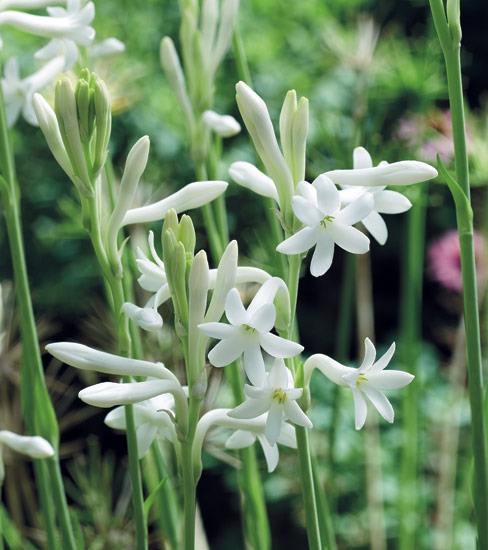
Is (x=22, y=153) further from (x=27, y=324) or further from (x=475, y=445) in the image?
(x=475, y=445)

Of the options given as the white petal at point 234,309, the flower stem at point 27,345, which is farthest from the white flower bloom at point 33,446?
the white petal at point 234,309

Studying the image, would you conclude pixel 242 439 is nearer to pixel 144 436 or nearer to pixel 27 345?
pixel 144 436

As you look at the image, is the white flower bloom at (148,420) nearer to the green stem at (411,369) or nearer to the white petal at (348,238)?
the white petal at (348,238)

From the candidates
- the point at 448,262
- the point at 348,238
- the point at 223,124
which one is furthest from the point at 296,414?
the point at 448,262

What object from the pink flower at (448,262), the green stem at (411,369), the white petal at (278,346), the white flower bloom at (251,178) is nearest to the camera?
the white petal at (278,346)

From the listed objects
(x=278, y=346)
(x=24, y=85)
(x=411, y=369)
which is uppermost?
(x=24, y=85)

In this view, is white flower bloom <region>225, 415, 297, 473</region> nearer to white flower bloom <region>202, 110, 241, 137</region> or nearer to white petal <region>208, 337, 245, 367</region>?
white petal <region>208, 337, 245, 367</region>

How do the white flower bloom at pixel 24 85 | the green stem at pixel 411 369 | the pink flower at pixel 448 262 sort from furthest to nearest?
the pink flower at pixel 448 262, the green stem at pixel 411 369, the white flower bloom at pixel 24 85
